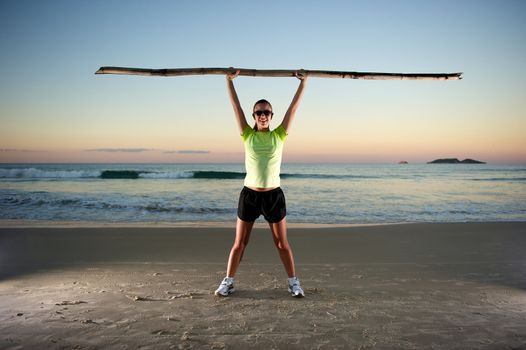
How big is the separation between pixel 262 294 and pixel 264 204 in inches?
39.5

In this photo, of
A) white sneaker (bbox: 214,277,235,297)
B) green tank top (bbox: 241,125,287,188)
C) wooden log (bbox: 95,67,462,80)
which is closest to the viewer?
green tank top (bbox: 241,125,287,188)

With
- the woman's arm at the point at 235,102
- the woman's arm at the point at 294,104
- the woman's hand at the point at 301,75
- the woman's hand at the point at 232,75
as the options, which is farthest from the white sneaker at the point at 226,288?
the woman's hand at the point at 301,75

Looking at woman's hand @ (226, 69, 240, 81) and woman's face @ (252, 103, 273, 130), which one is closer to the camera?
woman's face @ (252, 103, 273, 130)

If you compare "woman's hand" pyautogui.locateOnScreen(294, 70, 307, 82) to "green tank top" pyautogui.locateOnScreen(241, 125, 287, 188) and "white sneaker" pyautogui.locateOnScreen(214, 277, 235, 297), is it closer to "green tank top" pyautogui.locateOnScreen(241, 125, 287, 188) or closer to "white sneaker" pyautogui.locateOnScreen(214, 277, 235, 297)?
"green tank top" pyautogui.locateOnScreen(241, 125, 287, 188)

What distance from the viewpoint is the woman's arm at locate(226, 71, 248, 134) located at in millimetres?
4090

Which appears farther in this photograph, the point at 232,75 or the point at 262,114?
the point at 232,75

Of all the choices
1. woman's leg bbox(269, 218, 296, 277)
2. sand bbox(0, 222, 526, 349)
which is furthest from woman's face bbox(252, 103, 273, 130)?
sand bbox(0, 222, 526, 349)

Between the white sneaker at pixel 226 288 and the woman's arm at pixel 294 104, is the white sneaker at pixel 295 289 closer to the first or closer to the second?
the white sneaker at pixel 226 288

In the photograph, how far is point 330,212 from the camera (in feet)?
41.1

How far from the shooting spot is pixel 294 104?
418cm

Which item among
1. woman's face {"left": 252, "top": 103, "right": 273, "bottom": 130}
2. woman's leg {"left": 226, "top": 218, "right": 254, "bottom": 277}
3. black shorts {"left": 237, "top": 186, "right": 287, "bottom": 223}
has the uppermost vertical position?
woman's face {"left": 252, "top": 103, "right": 273, "bottom": 130}

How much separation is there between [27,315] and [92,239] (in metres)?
4.11

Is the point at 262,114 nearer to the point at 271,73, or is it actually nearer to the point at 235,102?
the point at 235,102

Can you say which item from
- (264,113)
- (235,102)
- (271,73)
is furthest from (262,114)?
(271,73)
